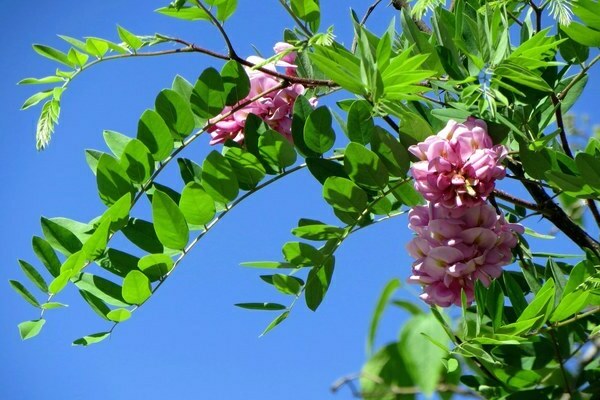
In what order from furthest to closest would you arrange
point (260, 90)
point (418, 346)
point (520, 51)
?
point (260, 90) < point (520, 51) < point (418, 346)

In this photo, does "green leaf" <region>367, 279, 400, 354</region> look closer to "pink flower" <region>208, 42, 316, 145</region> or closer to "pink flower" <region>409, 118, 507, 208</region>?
"pink flower" <region>409, 118, 507, 208</region>

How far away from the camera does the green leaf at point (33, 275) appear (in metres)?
0.90

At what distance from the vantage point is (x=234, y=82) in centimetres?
89

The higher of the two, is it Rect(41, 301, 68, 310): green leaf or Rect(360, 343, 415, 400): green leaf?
Rect(41, 301, 68, 310): green leaf

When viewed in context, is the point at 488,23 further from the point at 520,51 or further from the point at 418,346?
the point at 418,346

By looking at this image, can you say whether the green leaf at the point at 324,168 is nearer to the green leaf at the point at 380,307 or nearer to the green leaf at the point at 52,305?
the green leaf at the point at 52,305

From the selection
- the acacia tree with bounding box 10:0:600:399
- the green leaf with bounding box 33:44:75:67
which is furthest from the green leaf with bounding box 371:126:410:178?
the green leaf with bounding box 33:44:75:67

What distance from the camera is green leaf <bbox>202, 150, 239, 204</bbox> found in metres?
0.87

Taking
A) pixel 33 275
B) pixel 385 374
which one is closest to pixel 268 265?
pixel 33 275

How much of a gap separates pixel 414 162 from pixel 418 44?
0.41 feet

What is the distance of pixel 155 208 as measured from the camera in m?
0.84

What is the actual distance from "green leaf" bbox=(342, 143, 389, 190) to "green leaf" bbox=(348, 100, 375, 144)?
0.03 metres

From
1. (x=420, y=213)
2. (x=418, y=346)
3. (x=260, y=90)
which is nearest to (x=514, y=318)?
(x=420, y=213)

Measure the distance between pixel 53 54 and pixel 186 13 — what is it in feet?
0.54
